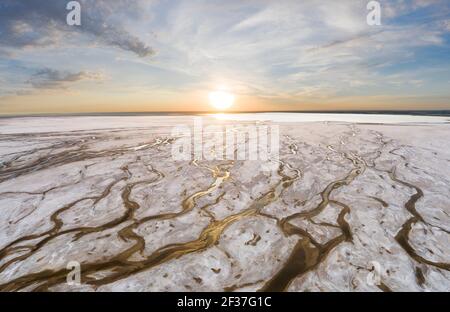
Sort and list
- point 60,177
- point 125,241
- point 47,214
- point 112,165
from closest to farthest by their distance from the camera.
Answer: point 125,241
point 47,214
point 60,177
point 112,165

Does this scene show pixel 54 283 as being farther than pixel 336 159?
No

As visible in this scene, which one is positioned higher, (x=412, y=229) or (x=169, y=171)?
(x=169, y=171)
